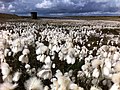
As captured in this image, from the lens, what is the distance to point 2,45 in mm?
8180

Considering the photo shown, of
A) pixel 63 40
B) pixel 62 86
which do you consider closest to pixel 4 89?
pixel 62 86

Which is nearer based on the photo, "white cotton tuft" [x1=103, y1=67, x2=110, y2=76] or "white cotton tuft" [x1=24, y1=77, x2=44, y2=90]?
"white cotton tuft" [x1=24, y1=77, x2=44, y2=90]

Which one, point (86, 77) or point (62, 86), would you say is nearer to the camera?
point (62, 86)

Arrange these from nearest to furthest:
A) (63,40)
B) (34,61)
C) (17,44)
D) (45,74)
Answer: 1. (45,74)
2. (17,44)
3. (34,61)
4. (63,40)

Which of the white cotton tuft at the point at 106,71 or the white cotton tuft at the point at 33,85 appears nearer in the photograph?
the white cotton tuft at the point at 33,85

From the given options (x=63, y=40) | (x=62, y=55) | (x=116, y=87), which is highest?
(x=116, y=87)

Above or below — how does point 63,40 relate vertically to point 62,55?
below

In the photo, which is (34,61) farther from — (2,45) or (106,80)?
(106,80)

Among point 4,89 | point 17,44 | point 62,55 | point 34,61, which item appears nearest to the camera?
point 4,89

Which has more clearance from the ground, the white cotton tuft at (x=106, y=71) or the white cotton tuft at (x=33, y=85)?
the white cotton tuft at (x=33, y=85)

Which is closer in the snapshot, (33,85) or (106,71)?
(33,85)

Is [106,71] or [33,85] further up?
[33,85]

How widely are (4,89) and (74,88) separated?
696mm

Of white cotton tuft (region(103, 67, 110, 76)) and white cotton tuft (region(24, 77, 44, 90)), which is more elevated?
white cotton tuft (region(24, 77, 44, 90))
